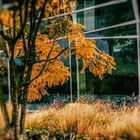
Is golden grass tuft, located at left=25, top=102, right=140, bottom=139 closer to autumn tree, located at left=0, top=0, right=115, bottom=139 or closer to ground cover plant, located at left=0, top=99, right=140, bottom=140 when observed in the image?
ground cover plant, located at left=0, top=99, right=140, bottom=140

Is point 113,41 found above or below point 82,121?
above

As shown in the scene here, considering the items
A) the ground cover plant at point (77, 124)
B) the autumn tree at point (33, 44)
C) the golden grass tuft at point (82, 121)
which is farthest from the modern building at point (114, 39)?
the golden grass tuft at point (82, 121)

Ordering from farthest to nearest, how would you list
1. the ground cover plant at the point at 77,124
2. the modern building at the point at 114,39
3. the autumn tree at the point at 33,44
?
the modern building at the point at 114,39 < the ground cover plant at the point at 77,124 < the autumn tree at the point at 33,44

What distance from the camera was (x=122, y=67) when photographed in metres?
12.9

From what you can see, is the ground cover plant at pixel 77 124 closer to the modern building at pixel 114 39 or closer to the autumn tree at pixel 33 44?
the autumn tree at pixel 33 44

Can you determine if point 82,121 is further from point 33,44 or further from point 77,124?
point 33,44

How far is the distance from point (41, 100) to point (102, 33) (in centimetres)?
227

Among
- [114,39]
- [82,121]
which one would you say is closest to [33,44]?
[82,121]

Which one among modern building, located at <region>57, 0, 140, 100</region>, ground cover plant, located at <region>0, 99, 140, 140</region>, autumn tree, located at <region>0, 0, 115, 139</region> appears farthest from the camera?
modern building, located at <region>57, 0, 140, 100</region>

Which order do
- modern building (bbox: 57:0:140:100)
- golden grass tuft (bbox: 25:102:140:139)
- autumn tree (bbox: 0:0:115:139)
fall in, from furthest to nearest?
modern building (bbox: 57:0:140:100) → golden grass tuft (bbox: 25:102:140:139) → autumn tree (bbox: 0:0:115:139)

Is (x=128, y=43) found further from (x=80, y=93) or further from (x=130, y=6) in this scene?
(x=80, y=93)

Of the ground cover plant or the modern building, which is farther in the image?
the modern building

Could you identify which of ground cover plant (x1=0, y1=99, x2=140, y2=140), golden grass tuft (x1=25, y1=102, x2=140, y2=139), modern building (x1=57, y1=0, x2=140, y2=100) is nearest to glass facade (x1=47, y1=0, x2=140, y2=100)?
modern building (x1=57, y1=0, x2=140, y2=100)

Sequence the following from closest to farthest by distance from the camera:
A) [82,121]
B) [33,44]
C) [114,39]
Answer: [33,44], [82,121], [114,39]
